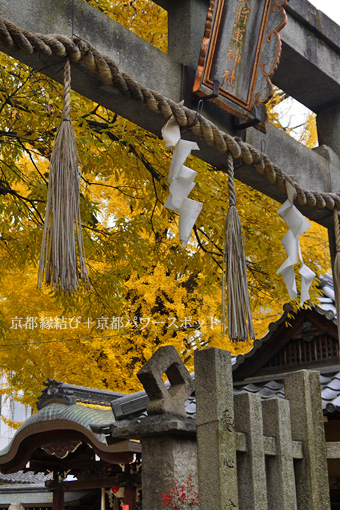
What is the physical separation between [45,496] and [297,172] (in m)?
12.4

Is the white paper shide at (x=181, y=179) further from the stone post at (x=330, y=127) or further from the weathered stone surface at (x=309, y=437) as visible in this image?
the stone post at (x=330, y=127)

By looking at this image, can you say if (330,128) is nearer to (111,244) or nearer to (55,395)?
(111,244)

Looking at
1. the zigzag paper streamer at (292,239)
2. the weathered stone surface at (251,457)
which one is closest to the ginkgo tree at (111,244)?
the zigzag paper streamer at (292,239)

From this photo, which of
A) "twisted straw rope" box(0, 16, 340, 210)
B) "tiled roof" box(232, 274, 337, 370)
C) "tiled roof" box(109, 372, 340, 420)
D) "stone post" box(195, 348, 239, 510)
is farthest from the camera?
"tiled roof" box(232, 274, 337, 370)

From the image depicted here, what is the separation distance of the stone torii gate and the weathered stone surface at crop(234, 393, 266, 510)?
5.25ft

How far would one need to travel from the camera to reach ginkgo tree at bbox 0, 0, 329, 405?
6.16 meters

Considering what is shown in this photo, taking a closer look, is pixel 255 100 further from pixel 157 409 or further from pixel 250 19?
pixel 157 409

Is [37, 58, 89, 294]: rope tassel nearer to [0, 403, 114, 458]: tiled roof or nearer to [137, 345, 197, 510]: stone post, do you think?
[137, 345, 197, 510]: stone post

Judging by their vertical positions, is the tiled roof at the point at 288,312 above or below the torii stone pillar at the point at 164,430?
above

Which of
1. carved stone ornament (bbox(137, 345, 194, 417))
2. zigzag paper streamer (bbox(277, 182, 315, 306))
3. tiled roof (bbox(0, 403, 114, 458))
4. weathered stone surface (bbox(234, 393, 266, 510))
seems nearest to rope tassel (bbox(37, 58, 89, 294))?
weathered stone surface (bbox(234, 393, 266, 510))

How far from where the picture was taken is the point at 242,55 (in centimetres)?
371

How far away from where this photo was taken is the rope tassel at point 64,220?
2.52m

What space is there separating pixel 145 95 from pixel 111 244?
15.4ft

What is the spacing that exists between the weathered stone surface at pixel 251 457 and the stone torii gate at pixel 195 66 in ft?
5.25
